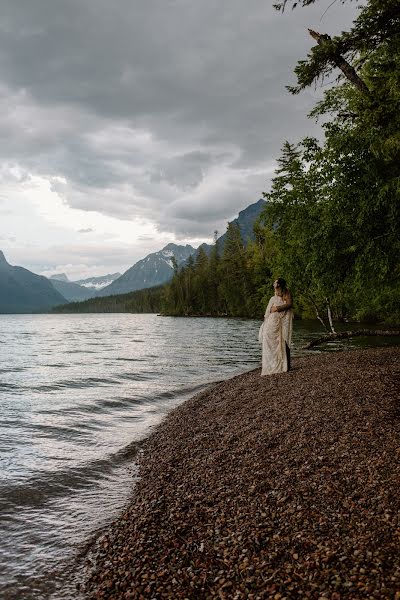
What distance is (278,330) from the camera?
16.5m

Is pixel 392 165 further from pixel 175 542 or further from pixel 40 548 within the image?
pixel 40 548

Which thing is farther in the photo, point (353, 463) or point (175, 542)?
point (353, 463)

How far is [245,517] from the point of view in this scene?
18.9 ft

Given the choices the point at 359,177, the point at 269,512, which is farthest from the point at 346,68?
the point at 269,512

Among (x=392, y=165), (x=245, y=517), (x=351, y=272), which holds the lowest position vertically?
(x=245, y=517)

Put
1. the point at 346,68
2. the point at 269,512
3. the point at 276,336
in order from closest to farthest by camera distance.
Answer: the point at 269,512 < the point at 346,68 < the point at 276,336

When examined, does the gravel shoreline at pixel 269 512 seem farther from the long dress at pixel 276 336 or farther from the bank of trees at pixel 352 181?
the bank of trees at pixel 352 181

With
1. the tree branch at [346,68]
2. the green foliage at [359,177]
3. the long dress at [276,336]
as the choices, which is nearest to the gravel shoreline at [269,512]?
the long dress at [276,336]

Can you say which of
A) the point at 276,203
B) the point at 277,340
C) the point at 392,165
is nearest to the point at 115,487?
the point at 277,340

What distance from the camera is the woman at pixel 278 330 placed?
16109 millimetres

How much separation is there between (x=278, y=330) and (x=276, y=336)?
26cm

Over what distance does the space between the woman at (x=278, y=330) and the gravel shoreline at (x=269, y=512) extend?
5595 millimetres

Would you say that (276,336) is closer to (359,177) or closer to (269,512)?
(359,177)

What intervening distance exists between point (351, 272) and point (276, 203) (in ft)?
31.9
